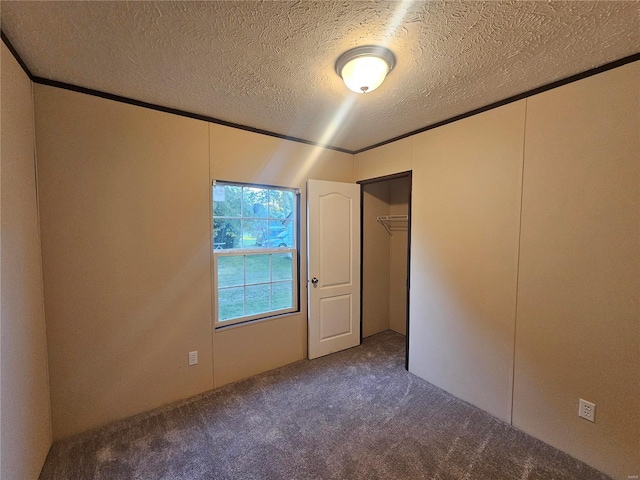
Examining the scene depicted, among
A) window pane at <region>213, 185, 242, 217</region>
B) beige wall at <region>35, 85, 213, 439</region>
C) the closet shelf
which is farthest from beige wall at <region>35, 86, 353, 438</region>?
the closet shelf

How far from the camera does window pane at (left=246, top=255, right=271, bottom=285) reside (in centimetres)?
257

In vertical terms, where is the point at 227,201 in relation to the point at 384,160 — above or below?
below

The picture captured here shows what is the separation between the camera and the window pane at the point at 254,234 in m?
2.57

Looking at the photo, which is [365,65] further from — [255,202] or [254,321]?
[254,321]

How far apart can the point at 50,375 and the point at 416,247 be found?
2996 millimetres

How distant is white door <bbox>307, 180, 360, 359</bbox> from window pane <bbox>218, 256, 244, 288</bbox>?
0.71 m

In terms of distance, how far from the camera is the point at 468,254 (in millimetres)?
2176

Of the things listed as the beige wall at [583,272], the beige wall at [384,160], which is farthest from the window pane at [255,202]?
the beige wall at [583,272]

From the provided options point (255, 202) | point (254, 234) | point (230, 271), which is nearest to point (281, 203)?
point (255, 202)

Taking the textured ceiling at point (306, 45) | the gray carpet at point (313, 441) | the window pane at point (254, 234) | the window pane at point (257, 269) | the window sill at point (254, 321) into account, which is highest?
the textured ceiling at point (306, 45)

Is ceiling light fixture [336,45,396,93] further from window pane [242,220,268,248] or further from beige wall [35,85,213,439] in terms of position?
window pane [242,220,268,248]

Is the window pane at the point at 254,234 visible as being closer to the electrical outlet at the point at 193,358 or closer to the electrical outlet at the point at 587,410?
the electrical outlet at the point at 193,358

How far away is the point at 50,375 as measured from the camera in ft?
5.70

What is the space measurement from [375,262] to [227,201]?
210cm
